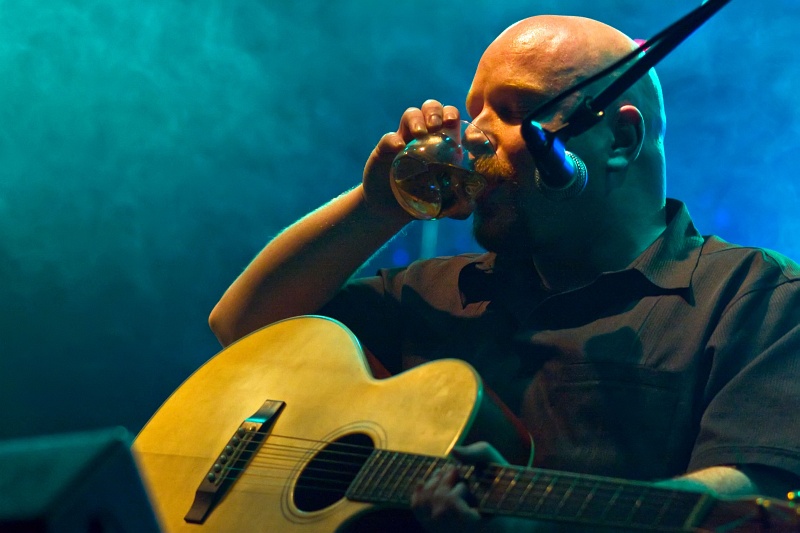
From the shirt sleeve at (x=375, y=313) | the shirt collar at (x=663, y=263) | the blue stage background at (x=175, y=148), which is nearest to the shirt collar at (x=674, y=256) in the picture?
the shirt collar at (x=663, y=263)

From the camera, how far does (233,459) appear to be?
1.42m

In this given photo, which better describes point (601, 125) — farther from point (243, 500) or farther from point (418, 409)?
point (243, 500)

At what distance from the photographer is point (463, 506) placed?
1025 millimetres

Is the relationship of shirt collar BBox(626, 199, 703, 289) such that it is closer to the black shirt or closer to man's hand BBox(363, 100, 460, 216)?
the black shirt

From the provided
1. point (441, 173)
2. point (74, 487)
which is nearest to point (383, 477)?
point (74, 487)

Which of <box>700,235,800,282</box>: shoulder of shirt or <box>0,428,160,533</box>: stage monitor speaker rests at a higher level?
<box>700,235,800,282</box>: shoulder of shirt

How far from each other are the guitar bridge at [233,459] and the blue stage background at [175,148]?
5.73 feet

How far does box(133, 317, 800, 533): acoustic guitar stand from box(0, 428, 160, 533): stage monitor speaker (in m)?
0.07

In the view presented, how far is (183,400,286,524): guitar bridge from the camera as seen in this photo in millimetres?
1365

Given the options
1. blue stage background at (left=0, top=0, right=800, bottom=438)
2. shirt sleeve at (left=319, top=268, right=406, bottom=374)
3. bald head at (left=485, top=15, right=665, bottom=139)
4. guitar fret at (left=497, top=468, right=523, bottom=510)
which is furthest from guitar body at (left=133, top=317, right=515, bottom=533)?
blue stage background at (left=0, top=0, right=800, bottom=438)

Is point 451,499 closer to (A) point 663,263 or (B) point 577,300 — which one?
(B) point 577,300

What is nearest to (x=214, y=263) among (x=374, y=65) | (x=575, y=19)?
(x=374, y=65)

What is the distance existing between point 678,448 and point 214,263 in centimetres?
238

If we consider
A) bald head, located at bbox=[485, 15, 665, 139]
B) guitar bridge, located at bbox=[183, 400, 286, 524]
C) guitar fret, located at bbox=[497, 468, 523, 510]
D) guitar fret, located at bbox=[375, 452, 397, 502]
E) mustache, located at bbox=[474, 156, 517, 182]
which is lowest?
guitar bridge, located at bbox=[183, 400, 286, 524]
